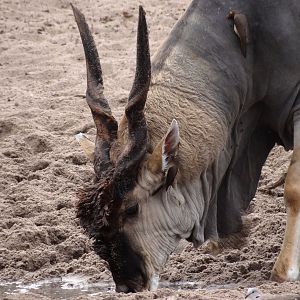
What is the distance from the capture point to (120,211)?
6160mm

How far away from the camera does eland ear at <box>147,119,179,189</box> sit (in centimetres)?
600

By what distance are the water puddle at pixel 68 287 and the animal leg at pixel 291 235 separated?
466 mm

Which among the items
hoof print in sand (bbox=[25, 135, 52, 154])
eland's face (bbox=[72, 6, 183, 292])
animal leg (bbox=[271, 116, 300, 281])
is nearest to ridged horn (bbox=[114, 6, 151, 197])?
eland's face (bbox=[72, 6, 183, 292])

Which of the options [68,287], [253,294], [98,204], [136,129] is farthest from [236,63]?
[68,287]

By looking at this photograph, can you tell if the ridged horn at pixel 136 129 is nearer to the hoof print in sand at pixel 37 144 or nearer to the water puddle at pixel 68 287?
the water puddle at pixel 68 287

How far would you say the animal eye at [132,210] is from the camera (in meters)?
6.18

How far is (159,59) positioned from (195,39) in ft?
0.74

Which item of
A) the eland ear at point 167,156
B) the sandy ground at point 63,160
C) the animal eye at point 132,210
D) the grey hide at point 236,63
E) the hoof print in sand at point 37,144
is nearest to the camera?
the eland ear at point 167,156

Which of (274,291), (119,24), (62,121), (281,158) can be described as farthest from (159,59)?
(119,24)

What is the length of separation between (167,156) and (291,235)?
32.4 inches

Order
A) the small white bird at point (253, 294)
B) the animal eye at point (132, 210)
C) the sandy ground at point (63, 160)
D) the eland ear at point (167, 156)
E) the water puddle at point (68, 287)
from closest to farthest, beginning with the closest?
the small white bird at point (253, 294) < the eland ear at point (167, 156) < the animal eye at point (132, 210) < the water puddle at point (68, 287) < the sandy ground at point (63, 160)

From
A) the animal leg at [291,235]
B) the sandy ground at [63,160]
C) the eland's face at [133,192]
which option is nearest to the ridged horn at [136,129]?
the eland's face at [133,192]

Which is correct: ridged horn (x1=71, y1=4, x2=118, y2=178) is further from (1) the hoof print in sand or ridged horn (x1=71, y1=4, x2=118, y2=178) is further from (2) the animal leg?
(1) the hoof print in sand

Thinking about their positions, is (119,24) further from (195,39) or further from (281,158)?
(195,39)
